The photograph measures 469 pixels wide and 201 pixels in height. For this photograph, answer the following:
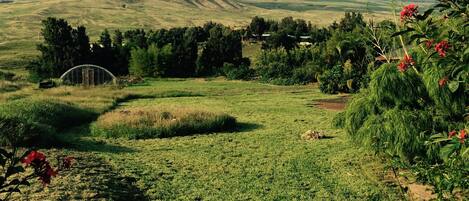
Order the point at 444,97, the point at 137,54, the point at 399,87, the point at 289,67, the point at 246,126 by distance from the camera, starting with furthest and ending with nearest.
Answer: the point at 137,54 → the point at 289,67 → the point at 246,126 → the point at 399,87 → the point at 444,97

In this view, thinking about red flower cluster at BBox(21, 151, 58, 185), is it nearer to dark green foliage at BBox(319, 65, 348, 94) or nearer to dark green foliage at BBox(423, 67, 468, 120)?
dark green foliage at BBox(423, 67, 468, 120)

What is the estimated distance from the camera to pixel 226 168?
582 inches

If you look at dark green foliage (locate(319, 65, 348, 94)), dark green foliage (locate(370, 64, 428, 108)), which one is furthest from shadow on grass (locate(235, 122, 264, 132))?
dark green foliage (locate(319, 65, 348, 94))

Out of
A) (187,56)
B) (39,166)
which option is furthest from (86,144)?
(187,56)

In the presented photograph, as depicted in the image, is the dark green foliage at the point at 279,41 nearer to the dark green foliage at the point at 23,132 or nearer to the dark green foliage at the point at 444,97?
the dark green foliage at the point at 23,132

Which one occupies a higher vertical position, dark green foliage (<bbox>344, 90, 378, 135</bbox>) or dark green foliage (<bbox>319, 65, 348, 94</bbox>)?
dark green foliage (<bbox>344, 90, 378, 135</bbox>)

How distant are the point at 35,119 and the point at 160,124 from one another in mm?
5289

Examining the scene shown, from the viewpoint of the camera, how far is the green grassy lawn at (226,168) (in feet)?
39.1

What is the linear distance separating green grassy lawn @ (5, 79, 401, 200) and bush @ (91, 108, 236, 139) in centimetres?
84

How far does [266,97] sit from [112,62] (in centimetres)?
3426

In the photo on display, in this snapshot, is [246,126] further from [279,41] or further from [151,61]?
[279,41]

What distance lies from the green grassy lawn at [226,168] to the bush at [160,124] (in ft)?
2.75

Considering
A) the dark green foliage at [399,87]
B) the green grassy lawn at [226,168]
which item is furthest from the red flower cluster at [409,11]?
the dark green foliage at [399,87]

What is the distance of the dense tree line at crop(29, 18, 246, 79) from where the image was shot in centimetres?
5981
